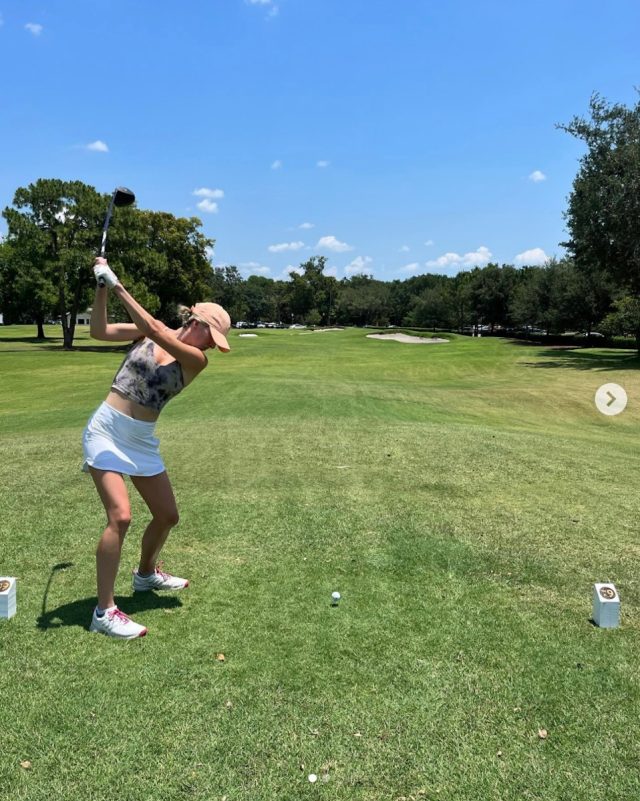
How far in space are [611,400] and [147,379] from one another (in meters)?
21.8

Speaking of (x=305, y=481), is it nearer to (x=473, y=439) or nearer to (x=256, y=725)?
(x=473, y=439)

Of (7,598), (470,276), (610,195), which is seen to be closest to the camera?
(7,598)

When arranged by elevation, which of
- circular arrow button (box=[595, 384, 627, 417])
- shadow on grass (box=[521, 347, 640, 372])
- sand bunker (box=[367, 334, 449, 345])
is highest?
sand bunker (box=[367, 334, 449, 345])

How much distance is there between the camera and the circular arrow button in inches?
835

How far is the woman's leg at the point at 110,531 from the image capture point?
418 centimetres

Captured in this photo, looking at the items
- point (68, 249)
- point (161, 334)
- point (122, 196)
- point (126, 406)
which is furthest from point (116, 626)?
point (68, 249)

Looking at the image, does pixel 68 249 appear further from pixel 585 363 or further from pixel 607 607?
pixel 607 607

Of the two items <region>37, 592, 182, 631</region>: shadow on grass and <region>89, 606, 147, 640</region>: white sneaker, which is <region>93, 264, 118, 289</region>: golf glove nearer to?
<region>89, 606, 147, 640</region>: white sneaker

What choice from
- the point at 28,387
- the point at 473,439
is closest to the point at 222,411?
A: the point at 473,439

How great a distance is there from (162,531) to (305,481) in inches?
147

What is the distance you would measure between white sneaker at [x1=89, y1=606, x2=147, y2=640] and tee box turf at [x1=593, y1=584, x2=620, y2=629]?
3233 mm

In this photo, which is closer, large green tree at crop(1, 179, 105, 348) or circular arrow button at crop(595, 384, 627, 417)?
circular arrow button at crop(595, 384, 627, 417)

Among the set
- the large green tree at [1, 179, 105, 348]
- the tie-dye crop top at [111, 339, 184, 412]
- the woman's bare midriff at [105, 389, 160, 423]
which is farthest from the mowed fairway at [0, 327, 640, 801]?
the large green tree at [1, 179, 105, 348]

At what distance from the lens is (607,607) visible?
14.4 ft
